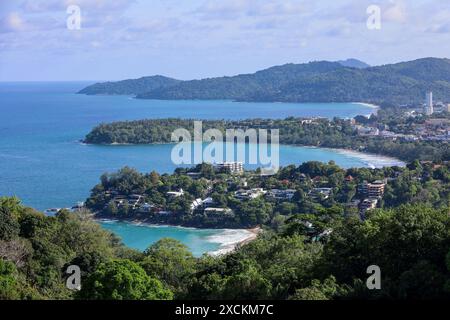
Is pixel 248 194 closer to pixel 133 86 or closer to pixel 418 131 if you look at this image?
pixel 418 131

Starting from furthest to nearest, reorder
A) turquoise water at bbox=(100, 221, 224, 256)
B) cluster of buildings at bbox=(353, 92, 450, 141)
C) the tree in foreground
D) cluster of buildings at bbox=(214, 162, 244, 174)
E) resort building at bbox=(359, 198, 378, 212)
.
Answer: cluster of buildings at bbox=(353, 92, 450, 141), cluster of buildings at bbox=(214, 162, 244, 174), resort building at bbox=(359, 198, 378, 212), turquoise water at bbox=(100, 221, 224, 256), the tree in foreground

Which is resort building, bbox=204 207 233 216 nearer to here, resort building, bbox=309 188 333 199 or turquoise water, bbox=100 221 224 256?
turquoise water, bbox=100 221 224 256

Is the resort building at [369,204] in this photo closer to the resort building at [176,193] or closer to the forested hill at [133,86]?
the resort building at [176,193]

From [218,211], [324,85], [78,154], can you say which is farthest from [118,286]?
[324,85]

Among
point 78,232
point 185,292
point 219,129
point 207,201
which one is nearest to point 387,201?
point 207,201

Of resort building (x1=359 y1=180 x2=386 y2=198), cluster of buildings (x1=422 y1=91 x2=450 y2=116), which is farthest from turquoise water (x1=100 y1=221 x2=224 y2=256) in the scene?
cluster of buildings (x1=422 y1=91 x2=450 y2=116)
